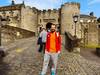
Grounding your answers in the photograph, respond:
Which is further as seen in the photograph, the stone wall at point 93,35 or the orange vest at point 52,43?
the stone wall at point 93,35

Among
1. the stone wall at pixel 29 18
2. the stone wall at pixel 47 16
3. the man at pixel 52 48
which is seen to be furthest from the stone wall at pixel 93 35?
the man at pixel 52 48

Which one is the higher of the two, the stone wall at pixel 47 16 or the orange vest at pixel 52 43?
the stone wall at pixel 47 16

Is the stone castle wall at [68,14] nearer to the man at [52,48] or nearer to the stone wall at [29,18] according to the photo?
the stone wall at [29,18]

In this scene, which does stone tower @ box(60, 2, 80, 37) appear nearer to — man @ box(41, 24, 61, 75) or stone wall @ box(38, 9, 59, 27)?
stone wall @ box(38, 9, 59, 27)

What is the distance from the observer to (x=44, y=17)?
53438 mm

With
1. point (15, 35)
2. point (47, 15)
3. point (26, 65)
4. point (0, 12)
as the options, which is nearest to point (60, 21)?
point (47, 15)

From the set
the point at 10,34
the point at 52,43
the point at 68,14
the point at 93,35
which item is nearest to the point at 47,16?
the point at 68,14

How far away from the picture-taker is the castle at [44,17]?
4916cm

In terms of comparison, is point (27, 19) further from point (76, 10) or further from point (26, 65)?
point (26, 65)

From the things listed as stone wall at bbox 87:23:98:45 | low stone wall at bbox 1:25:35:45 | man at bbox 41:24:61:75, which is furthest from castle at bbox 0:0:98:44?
man at bbox 41:24:61:75

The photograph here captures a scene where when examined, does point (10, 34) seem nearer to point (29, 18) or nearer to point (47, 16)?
point (29, 18)

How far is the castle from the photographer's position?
4916cm

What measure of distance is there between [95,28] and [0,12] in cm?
1898

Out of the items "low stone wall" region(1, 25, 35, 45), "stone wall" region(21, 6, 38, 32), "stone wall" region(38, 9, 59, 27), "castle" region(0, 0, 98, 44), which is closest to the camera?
"low stone wall" region(1, 25, 35, 45)
